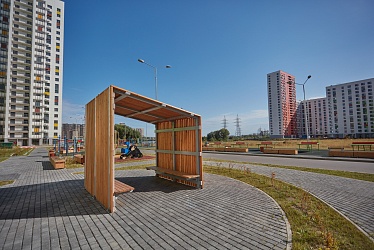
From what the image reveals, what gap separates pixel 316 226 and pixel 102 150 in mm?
A: 5387

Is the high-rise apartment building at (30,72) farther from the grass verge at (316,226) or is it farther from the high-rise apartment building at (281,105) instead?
the high-rise apartment building at (281,105)

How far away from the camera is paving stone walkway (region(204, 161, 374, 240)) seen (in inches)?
170

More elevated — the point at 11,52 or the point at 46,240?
the point at 11,52

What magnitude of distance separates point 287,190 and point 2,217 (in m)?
7.91

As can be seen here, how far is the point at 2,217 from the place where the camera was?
456 cm

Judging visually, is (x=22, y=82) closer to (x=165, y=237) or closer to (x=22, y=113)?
(x=22, y=113)

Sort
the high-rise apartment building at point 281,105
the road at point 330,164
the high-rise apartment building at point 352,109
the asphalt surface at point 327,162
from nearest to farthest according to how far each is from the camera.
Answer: the road at point 330,164
the asphalt surface at point 327,162
the high-rise apartment building at point 352,109
the high-rise apartment building at point 281,105

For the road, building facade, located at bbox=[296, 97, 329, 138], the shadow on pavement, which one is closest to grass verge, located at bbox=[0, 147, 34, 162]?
the shadow on pavement

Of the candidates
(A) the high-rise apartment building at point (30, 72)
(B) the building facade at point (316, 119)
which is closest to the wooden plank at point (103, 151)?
(A) the high-rise apartment building at point (30, 72)

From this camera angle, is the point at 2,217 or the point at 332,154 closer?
the point at 2,217

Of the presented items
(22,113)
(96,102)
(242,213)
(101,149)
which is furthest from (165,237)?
(22,113)

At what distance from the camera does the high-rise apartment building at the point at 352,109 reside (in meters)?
92.1

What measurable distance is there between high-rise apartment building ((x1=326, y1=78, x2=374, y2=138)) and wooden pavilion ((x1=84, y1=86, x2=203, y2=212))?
382ft

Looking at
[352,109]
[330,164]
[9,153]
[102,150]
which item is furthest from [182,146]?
[352,109]
